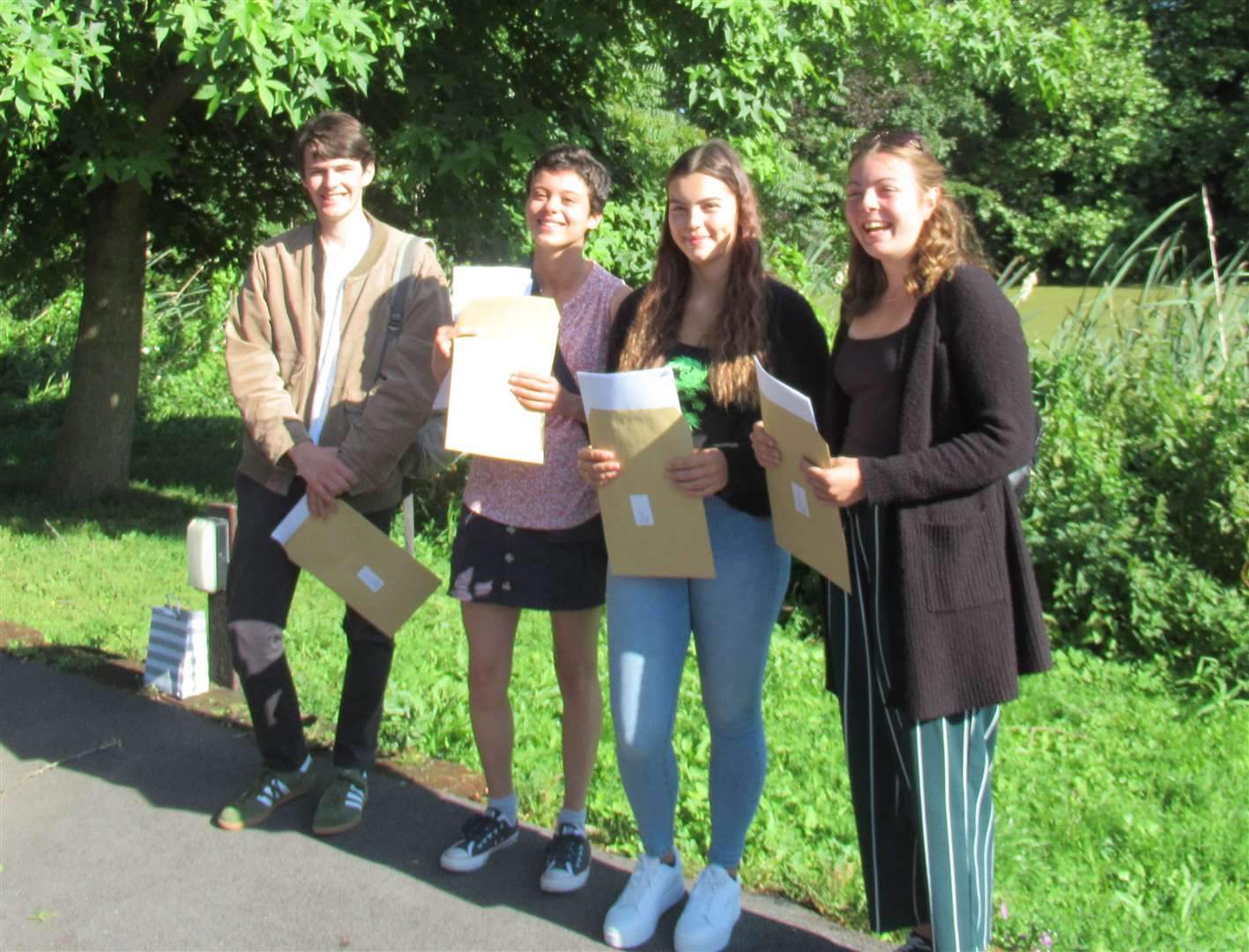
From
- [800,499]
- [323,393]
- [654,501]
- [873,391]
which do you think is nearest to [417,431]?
[323,393]

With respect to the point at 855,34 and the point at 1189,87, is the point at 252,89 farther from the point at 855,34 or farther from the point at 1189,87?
the point at 1189,87

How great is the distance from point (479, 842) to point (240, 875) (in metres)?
0.64

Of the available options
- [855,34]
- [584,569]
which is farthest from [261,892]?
[855,34]

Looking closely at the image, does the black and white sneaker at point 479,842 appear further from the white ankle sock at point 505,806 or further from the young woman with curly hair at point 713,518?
the young woman with curly hair at point 713,518

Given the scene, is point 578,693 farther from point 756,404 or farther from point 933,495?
point 933,495

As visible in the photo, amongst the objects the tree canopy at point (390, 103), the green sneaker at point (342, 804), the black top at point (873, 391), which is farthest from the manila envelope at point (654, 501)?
the tree canopy at point (390, 103)

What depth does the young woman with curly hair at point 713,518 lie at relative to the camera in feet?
10.3

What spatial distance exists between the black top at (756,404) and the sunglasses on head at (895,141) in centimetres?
41

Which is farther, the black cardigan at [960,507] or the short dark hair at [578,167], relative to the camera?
the short dark hair at [578,167]

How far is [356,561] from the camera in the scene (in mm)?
3811

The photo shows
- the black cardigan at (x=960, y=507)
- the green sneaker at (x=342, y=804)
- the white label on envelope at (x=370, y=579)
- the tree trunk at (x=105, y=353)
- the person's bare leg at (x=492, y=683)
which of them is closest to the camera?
the black cardigan at (x=960, y=507)

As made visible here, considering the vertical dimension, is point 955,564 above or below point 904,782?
above

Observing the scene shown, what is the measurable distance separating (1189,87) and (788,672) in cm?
2979

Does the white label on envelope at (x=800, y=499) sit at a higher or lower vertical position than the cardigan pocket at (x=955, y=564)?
higher
